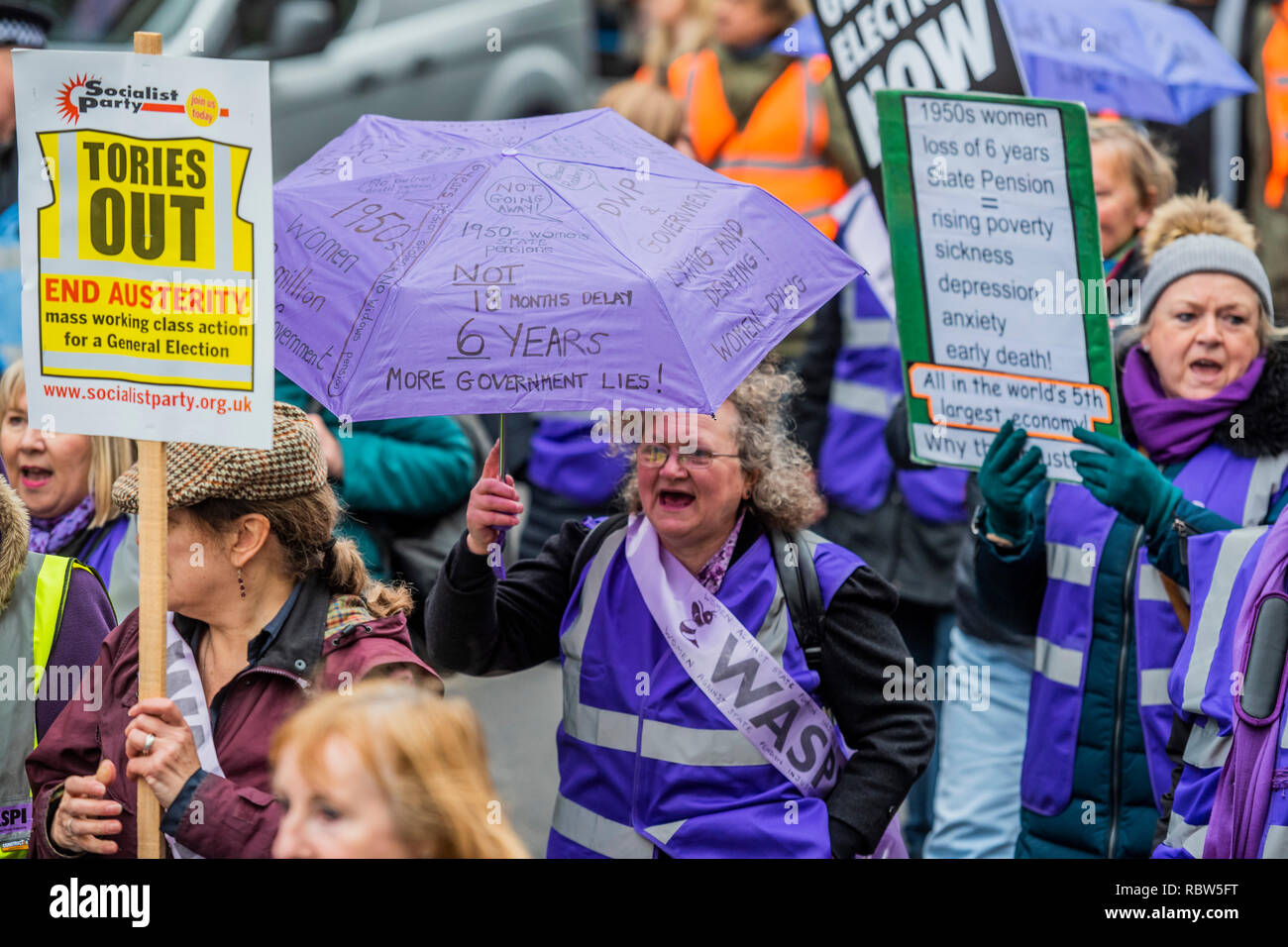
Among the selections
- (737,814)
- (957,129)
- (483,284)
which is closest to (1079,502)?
(957,129)

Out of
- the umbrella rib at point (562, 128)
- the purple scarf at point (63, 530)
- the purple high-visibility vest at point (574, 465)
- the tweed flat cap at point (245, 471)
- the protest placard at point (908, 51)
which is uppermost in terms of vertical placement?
the protest placard at point (908, 51)

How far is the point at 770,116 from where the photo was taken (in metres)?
6.87

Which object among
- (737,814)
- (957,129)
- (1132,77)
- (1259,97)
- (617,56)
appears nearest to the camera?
(737,814)

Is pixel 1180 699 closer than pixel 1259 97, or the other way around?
pixel 1180 699

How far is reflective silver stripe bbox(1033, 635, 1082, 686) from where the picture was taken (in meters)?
4.26

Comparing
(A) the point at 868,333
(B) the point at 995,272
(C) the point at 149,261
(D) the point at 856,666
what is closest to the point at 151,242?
(C) the point at 149,261

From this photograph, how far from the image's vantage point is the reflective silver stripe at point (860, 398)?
20.0ft

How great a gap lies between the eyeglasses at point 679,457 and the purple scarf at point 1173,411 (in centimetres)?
116

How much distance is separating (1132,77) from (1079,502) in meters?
2.02

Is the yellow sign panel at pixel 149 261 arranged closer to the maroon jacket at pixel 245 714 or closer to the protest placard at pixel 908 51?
the maroon jacket at pixel 245 714

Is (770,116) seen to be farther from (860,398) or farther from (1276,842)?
(1276,842)

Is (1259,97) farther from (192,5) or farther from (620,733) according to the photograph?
(620,733)

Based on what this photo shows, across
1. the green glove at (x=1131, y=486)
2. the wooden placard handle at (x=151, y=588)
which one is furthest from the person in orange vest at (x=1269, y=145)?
the wooden placard handle at (x=151, y=588)
